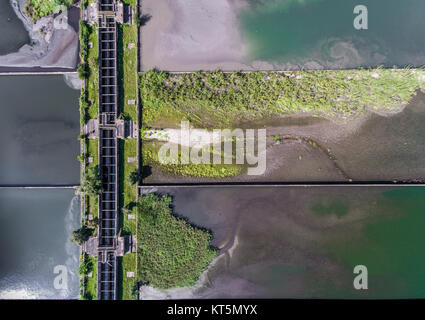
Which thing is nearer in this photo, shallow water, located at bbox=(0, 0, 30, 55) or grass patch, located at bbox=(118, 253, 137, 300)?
grass patch, located at bbox=(118, 253, 137, 300)

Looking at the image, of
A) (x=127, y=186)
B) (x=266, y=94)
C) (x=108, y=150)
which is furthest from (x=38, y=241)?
(x=266, y=94)

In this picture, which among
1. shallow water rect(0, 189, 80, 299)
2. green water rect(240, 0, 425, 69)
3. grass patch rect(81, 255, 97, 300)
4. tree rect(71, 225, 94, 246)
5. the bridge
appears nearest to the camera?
tree rect(71, 225, 94, 246)

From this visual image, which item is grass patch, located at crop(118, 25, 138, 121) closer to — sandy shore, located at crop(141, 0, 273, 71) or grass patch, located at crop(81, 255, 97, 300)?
sandy shore, located at crop(141, 0, 273, 71)

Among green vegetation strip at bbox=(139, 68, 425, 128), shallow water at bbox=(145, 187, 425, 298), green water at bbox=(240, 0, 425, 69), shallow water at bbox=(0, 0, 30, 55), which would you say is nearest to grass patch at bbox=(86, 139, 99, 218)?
green vegetation strip at bbox=(139, 68, 425, 128)

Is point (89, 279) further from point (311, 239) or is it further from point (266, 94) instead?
point (266, 94)

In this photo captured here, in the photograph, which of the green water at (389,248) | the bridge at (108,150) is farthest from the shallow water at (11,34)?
the green water at (389,248)

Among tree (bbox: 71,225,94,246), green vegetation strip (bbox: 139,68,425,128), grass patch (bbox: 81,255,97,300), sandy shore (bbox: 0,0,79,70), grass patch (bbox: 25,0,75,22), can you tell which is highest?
grass patch (bbox: 25,0,75,22)
